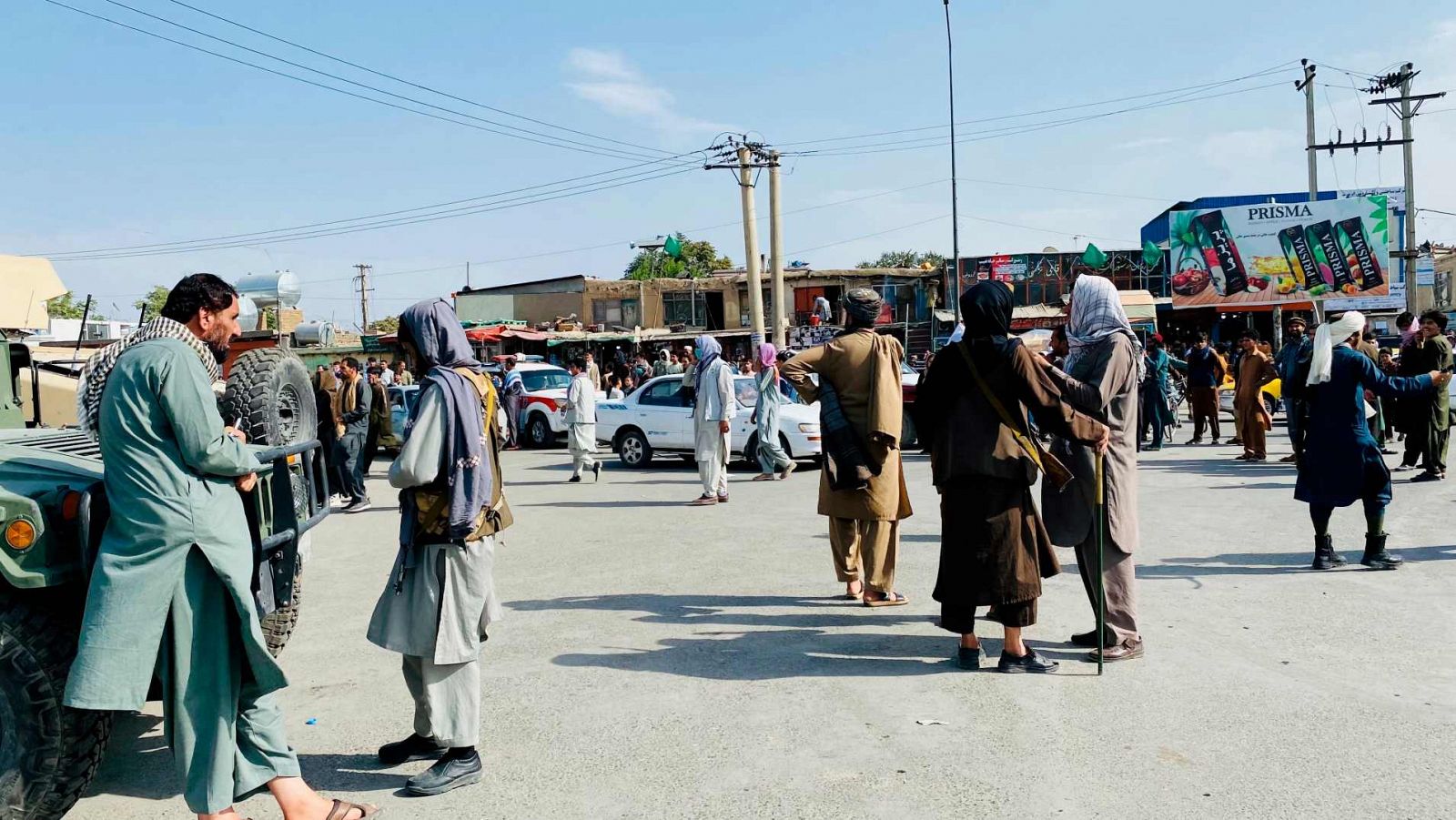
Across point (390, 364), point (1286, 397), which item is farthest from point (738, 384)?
point (390, 364)

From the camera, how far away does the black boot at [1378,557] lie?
7.54 meters

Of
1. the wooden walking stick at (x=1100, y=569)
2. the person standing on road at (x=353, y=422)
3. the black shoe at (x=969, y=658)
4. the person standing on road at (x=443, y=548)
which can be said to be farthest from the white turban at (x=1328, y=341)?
the person standing on road at (x=353, y=422)

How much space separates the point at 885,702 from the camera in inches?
199

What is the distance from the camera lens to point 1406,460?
41.9 feet

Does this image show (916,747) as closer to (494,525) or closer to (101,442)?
(494,525)

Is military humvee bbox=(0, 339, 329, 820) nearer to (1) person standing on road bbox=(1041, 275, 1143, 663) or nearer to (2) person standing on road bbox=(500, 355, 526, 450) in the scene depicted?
(1) person standing on road bbox=(1041, 275, 1143, 663)

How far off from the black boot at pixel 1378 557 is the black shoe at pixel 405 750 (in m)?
6.34

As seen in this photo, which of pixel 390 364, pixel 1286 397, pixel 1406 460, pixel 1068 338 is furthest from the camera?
pixel 390 364

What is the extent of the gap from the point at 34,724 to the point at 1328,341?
25.2 ft

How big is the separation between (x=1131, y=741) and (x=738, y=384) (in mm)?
11575

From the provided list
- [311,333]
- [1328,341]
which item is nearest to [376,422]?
[1328,341]

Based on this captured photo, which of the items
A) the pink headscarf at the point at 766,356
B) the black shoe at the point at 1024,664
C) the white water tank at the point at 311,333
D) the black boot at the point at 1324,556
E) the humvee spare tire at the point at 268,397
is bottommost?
the black shoe at the point at 1024,664

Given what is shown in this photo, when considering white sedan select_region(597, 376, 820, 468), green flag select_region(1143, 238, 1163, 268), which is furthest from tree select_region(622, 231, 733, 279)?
white sedan select_region(597, 376, 820, 468)

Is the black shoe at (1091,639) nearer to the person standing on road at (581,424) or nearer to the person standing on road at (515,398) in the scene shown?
the person standing on road at (581,424)
